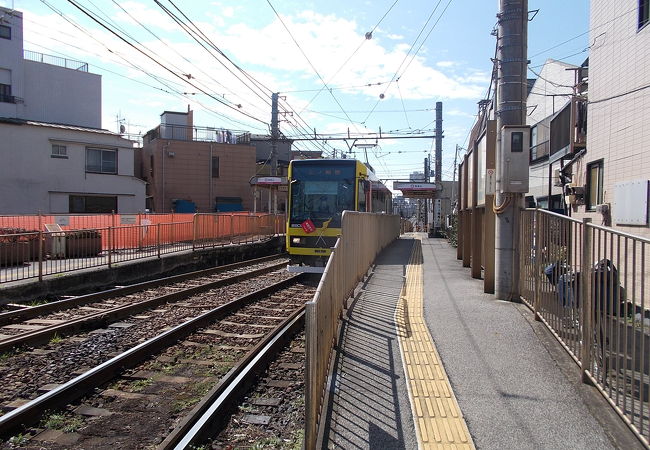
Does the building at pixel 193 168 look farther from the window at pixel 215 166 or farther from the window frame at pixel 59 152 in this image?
the window frame at pixel 59 152

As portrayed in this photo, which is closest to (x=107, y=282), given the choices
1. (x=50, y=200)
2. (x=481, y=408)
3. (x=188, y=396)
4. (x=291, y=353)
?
(x=291, y=353)

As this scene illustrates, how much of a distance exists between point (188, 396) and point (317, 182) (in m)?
9.03

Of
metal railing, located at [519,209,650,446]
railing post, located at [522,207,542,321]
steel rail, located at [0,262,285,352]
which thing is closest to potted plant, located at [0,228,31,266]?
steel rail, located at [0,262,285,352]

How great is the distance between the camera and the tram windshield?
1375cm

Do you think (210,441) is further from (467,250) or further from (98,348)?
(467,250)

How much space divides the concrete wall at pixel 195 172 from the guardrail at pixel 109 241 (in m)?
17.9

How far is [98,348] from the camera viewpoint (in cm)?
739

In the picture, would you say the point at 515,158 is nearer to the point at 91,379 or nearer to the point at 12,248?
the point at 91,379

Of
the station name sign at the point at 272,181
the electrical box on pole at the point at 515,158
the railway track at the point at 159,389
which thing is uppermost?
the station name sign at the point at 272,181

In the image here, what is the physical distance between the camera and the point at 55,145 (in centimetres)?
3027

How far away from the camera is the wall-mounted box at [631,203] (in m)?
9.42

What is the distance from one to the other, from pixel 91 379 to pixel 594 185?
40.2 ft

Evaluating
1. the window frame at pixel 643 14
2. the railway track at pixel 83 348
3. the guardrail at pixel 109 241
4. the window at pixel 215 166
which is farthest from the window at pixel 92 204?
the window frame at pixel 643 14

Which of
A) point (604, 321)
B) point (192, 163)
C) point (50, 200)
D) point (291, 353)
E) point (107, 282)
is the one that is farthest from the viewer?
point (192, 163)
